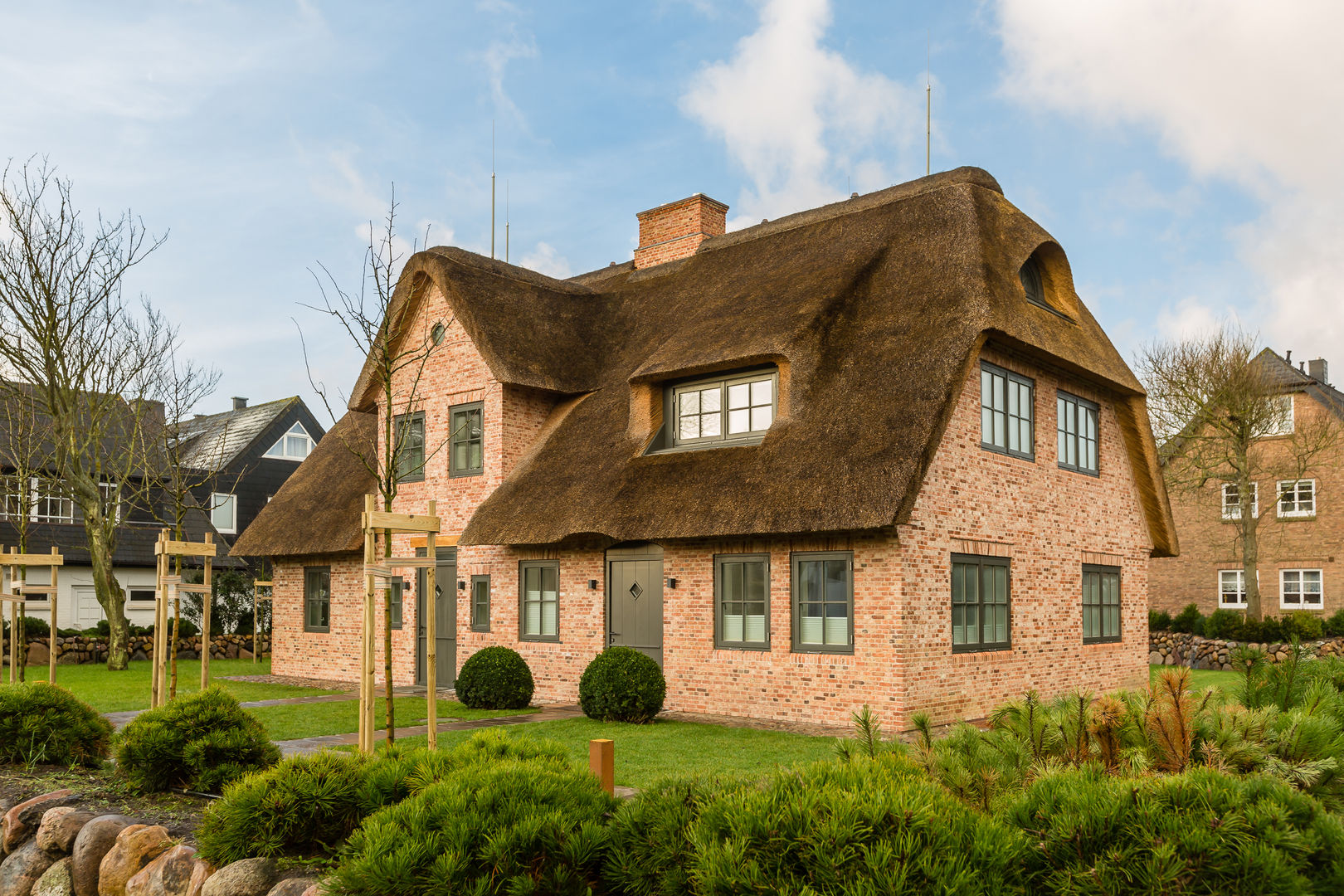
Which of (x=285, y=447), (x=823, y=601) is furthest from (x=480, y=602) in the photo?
(x=285, y=447)

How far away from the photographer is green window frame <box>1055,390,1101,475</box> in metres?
16.8

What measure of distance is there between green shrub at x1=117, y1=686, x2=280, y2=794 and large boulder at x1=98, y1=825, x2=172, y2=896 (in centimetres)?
94

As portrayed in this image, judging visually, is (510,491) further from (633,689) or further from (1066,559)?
(1066,559)

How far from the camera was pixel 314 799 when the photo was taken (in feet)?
19.9

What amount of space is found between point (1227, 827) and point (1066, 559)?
1341 cm

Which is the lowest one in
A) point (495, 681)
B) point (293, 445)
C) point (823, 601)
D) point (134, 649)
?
point (134, 649)

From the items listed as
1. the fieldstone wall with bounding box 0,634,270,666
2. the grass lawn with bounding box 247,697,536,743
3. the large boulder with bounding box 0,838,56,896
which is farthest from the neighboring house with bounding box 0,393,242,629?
the large boulder with bounding box 0,838,56,896

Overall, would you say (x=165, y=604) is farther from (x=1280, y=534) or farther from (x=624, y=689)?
(x=1280, y=534)

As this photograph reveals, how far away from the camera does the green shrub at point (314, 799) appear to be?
5.96 m

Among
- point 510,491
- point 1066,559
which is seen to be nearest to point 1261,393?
point 1066,559

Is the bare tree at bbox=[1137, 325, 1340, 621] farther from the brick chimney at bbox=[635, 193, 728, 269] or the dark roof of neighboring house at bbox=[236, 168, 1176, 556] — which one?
the brick chimney at bbox=[635, 193, 728, 269]

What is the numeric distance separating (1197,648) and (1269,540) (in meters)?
8.32

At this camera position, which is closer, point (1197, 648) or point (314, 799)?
point (314, 799)

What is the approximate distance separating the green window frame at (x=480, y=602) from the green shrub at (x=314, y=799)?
11269 millimetres
